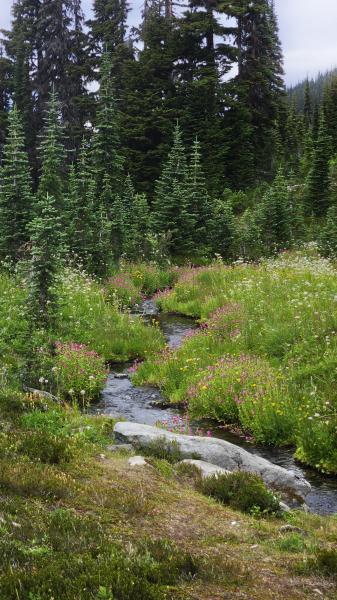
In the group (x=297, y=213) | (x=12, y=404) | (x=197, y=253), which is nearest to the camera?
(x=12, y=404)

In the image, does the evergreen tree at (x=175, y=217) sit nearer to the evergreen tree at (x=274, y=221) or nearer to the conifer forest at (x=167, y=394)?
the conifer forest at (x=167, y=394)

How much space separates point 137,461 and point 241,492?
1.36m

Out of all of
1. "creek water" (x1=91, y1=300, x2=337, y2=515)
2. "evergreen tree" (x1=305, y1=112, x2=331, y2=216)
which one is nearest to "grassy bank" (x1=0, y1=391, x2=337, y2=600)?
"creek water" (x1=91, y1=300, x2=337, y2=515)

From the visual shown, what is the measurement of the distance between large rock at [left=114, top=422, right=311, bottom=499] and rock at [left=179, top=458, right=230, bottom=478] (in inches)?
10.3

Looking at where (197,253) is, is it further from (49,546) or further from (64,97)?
(64,97)

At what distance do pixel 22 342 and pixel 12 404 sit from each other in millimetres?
4510

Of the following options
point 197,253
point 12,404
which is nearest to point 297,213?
point 197,253

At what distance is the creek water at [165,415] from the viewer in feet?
24.2

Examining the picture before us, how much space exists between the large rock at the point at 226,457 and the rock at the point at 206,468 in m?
0.26

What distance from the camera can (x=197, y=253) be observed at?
25547mm

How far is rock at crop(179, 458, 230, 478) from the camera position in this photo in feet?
21.6

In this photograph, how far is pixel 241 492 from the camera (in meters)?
6.11

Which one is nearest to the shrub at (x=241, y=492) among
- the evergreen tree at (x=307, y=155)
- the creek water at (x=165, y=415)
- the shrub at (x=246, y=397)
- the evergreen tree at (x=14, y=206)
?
the creek water at (x=165, y=415)

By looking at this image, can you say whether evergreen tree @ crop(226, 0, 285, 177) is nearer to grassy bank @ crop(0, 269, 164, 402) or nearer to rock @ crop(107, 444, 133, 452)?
grassy bank @ crop(0, 269, 164, 402)
